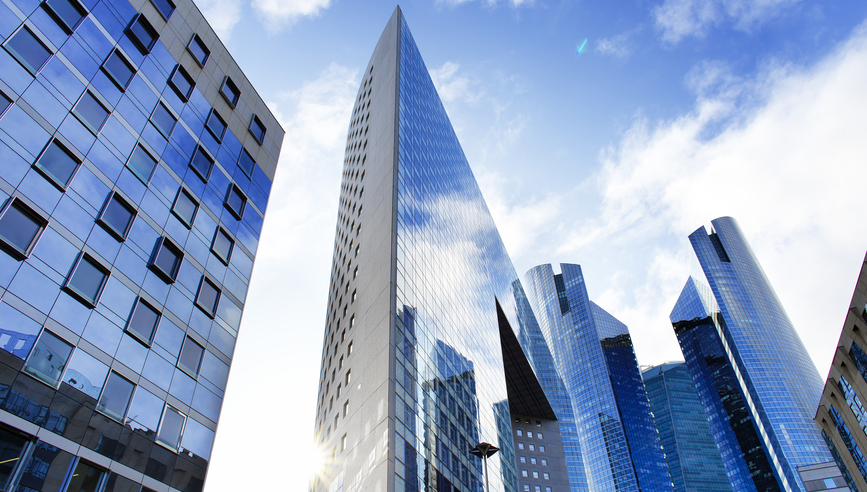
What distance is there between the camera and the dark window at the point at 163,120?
85.9 feet

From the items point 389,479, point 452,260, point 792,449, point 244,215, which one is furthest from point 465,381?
point 792,449

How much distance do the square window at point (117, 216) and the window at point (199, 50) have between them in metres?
12.8

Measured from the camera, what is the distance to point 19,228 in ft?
58.1

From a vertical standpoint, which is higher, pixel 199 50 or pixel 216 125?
pixel 199 50

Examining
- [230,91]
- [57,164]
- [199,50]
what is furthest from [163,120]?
[230,91]

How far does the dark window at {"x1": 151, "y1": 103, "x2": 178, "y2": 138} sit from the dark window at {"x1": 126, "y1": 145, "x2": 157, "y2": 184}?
214 cm

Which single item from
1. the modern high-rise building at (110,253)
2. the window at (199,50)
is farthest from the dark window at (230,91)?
the modern high-rise building at (110,253)

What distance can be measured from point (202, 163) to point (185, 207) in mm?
3625

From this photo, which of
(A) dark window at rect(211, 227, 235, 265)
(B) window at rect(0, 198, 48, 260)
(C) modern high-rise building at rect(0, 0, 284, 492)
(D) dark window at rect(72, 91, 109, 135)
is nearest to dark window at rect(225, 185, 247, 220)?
(C) modern high-rise building at rect(0, 0, 284, 492)

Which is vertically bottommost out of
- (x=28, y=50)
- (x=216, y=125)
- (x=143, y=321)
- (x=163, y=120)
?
(x=143, y=321)

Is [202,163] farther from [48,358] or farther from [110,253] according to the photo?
[48,358]

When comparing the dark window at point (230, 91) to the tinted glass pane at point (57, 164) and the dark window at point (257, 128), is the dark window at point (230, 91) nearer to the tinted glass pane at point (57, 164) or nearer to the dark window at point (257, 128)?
the dark window at point (257, 128)

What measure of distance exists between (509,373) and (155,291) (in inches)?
3229

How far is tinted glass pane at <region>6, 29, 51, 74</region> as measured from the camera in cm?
1938
